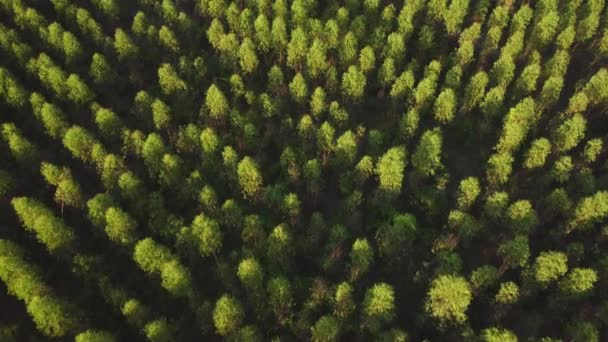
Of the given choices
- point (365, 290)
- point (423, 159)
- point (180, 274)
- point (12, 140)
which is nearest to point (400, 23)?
point (423, 159)

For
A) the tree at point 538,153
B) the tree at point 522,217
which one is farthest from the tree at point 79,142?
the tree at point 538,153

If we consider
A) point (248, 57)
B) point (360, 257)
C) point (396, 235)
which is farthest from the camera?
point (248, 57)

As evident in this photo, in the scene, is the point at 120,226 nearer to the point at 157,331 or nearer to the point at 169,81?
the point at 157,331

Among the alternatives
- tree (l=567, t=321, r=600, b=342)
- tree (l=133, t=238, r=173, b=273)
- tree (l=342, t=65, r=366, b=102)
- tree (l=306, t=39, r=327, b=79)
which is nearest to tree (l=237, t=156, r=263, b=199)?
tree (l=133, t=238, r=173, b=273)

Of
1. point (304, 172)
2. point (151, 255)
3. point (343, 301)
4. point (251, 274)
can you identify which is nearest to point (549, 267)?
point (343, 301)

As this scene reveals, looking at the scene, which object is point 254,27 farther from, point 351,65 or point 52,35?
point 52,35

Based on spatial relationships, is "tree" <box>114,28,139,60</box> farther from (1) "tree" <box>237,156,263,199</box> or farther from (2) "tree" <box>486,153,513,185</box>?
(2) "tree" <box>486,153,513,185</box>
